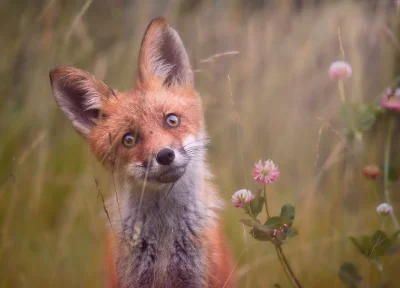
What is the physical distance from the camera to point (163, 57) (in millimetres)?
2504

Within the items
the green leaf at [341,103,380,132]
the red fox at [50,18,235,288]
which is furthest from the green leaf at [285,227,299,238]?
the green leaf at [341,103,380,132]

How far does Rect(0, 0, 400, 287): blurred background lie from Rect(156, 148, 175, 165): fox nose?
1.36 feet

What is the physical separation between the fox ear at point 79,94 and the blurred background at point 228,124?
8.7 inches

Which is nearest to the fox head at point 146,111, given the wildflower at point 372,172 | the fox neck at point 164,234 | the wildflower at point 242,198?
the fox neck at point 164,234

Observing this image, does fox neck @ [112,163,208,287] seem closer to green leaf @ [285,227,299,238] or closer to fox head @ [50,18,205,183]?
fox head @ [50,18,205,183]

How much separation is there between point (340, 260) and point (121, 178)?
1272 millimetres

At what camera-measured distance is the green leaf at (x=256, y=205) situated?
7.77 ft

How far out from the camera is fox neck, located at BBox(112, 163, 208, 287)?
7.68 feet

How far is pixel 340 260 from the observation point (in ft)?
9.30

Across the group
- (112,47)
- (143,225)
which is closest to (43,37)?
(112,47)

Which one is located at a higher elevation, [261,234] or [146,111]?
[146,111]

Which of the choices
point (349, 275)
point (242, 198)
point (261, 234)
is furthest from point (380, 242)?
point (242, 198)

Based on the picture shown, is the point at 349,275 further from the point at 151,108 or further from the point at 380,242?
the point at 151,108

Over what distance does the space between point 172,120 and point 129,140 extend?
0.21 m
